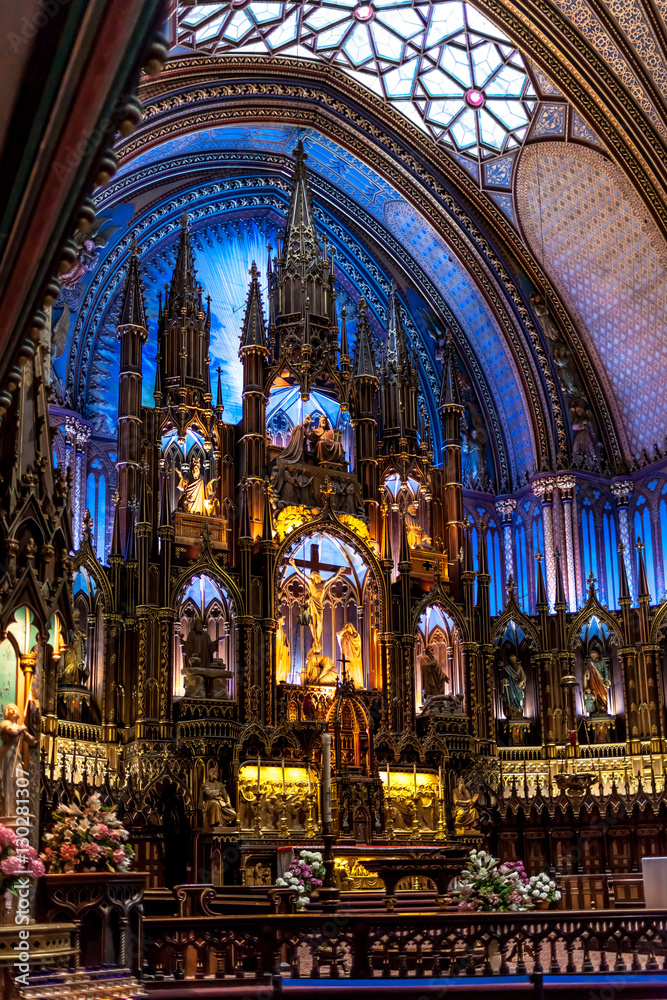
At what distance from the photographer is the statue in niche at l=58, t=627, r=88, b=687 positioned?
73.7ft

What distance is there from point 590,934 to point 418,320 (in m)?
21.9

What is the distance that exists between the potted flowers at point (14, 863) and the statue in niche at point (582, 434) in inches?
876

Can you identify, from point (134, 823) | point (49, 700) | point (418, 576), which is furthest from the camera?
point (418, 576)

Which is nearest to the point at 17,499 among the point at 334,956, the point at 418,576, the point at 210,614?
the point at 334,956

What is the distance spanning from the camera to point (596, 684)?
92.5 ft

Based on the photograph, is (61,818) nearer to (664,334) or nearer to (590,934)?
(590,934)

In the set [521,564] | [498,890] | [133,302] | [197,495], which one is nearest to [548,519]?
[521,564]

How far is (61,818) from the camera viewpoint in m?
13.2

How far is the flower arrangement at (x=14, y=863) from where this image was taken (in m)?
10.9

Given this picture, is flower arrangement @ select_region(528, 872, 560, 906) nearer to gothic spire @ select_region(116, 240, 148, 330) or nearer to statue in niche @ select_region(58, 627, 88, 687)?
statue in niche @ select_region(58, 627, 88, 687)

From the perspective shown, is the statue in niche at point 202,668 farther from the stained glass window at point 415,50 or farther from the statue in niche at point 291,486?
the stained glass window at point 415,50

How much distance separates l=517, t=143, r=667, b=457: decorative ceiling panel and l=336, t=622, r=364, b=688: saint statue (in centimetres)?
972

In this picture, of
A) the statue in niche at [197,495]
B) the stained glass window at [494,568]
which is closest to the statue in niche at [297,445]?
the statue in niche at [197,495]

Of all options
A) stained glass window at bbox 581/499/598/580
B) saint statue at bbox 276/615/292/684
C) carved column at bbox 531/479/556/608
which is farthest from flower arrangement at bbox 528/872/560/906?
Result: stained glass window at bbox 581/499/598/580
